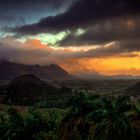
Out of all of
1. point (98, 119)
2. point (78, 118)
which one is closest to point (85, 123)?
point (78, 118)

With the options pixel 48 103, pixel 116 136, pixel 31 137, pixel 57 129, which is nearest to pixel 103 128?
pixel 116 136

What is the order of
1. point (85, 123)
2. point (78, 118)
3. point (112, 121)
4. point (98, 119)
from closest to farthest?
point (112, 121)
point (98, 119)
point (85, 123)
point (78, 118)

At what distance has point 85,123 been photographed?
37344 mm

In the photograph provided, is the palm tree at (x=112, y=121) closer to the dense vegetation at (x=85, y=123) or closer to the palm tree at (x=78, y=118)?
the dense vegetation at (x=85, y=123)

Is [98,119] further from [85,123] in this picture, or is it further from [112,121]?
[85,123]

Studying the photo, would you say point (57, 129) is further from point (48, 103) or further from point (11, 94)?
point (11, 94)

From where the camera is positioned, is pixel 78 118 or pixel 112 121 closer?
pixel 112 121

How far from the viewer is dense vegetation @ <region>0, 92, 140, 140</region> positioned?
34750 mm

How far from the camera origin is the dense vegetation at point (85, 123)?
3475 cm

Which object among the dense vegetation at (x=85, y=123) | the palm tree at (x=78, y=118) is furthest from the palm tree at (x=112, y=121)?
the palm tree at (x=78, y=118)

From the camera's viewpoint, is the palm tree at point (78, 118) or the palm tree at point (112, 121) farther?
the palm tree at point (78, 118)

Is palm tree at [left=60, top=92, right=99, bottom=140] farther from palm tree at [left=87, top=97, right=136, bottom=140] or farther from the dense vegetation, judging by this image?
palm tree at [left=87, top=97, right=136, bottom=140]

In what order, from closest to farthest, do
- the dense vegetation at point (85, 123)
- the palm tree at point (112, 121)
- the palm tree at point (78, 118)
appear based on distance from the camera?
the palm tree at point (112, 121) → the dense vegetation at point (85, 123) → the palm tree at point (78, 118)

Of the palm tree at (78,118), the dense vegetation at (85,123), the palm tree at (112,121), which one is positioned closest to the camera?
the palm tree at (112,121)
